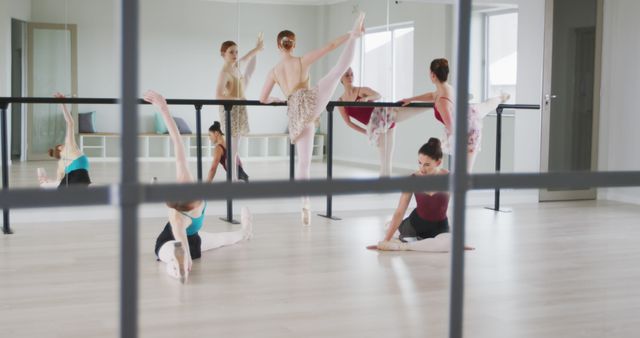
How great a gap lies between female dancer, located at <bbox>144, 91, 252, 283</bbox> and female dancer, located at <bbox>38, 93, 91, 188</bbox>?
62.5 inches

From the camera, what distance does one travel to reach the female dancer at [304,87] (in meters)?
5.94

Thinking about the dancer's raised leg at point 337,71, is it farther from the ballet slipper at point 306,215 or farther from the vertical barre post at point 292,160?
the ballet slipper at point 306,215

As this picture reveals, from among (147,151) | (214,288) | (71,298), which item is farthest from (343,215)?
(71,298)

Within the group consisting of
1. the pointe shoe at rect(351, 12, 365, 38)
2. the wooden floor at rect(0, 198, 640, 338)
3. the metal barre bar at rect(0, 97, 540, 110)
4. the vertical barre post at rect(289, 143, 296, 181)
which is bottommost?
the wooden floor at rect(0, 198, 640, 338)

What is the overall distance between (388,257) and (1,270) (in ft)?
6.61

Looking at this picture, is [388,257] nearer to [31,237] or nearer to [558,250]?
[558,250]

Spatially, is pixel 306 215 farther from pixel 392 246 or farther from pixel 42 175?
pixel 42 175

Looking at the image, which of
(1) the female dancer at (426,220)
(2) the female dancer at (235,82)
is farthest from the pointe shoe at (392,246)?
(2) the female dancer at (235,82)

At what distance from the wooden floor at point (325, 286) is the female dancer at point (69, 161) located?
1.16 ft

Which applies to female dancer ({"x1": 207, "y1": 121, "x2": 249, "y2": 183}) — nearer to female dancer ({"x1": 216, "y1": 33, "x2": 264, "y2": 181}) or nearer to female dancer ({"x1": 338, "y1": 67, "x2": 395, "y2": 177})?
female dancer ({"x1": 216, "y1": 33, "x2": 264, "y2": 181})

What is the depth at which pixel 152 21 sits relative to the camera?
6.11 metres

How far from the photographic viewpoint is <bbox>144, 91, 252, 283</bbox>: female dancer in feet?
12.7

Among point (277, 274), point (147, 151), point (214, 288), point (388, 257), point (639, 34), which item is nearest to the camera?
point (214, 288)

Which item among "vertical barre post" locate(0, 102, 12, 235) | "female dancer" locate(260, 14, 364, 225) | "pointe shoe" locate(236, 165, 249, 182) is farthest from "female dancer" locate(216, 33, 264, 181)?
"vertical barre post" locate(0, 102, 12, 235)
